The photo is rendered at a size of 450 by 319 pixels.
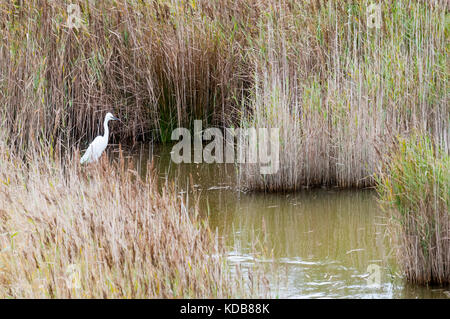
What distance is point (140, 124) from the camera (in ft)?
30.4

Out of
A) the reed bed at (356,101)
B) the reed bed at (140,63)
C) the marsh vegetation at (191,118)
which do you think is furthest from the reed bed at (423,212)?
the reed bed at (140,63)

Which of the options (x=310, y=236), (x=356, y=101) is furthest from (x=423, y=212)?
(x=356, y=101)

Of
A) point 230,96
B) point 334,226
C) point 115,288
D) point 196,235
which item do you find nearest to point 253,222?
point 334,226

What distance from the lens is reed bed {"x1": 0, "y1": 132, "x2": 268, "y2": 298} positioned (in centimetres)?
370

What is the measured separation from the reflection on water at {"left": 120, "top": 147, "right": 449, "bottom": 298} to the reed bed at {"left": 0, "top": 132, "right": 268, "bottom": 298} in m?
0.36

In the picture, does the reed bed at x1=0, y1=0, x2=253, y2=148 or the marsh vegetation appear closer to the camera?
the marsh vegetation

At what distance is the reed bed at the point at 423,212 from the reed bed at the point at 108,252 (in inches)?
38.9

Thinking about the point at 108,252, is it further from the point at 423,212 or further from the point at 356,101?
the point at 356,101

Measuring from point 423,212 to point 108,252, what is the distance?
192 cm

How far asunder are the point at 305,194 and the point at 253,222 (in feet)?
2.93

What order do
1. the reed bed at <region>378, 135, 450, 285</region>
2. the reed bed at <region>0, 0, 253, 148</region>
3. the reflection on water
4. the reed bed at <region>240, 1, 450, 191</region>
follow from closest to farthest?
the reed bed at <region>378, 135, 450, 285</region>, the reflection on water, the reed bed at <region>240, 1, 450, 191</region>, the reed bed at <region>0, 0, 253, 148</region>

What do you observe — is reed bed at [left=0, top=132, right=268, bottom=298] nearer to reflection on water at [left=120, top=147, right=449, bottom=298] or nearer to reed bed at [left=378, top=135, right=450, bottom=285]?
reflection on water at [left=120, top=147, right=449, bottom=298]

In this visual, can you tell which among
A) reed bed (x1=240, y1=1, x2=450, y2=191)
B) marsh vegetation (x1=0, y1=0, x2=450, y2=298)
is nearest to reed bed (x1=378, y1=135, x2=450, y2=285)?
marsh vegetation (x1=0, y1=0, x2=450, y2=298)

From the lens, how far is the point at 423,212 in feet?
14.1
